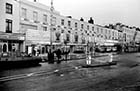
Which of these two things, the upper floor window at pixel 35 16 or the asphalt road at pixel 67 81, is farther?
the upper floor window at pixel 35 16

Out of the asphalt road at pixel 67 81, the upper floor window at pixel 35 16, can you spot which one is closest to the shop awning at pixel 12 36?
the upper floor window at pixel 35 16

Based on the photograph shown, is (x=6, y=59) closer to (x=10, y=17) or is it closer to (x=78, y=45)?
(x=10, y=17)

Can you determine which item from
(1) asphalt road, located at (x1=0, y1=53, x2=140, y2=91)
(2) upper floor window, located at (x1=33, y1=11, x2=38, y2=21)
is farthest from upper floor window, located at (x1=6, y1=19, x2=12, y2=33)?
(1) asphalt road, located at (x1=0, y1=53, x2=140, y2=91)

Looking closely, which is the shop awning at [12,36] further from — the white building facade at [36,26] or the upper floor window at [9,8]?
the upper floor window at [9,8]

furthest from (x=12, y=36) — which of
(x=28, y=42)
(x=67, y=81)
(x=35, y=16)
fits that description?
(x=67, y=81)

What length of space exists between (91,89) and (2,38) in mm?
19163

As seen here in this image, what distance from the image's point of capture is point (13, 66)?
52.6ft

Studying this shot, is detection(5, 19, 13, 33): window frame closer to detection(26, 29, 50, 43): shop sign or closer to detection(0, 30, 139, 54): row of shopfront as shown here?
detection(0, 30, 139, 54): row of shopfront

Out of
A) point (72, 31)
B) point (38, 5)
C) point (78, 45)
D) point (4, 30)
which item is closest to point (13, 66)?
point (4, 30)

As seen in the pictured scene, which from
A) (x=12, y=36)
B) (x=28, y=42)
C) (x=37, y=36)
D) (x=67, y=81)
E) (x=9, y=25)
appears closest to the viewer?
(x=67, y=81)

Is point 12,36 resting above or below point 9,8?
below

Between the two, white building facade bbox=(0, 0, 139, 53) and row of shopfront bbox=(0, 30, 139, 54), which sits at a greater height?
white building facade bbox=(0, 0, 139, 53)

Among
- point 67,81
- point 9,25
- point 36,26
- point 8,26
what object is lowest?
point 67,81

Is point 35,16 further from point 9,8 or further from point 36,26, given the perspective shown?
point 9,8
